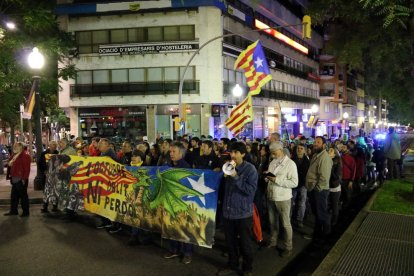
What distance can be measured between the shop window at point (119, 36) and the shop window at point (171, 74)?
4396 millimetres

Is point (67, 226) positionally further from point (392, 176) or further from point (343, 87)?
point (343, 87)

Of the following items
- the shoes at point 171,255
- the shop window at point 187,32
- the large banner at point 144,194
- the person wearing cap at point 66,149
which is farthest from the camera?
the shop window at point 187,32

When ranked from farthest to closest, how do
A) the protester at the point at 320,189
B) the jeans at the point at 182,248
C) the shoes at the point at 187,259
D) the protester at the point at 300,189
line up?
the protester at the point at 300,189 < the protester at the point at 320,189 < the jeans at the point at 182,248 < the shoes at the point at 187,259

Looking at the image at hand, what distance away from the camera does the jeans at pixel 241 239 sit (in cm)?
586

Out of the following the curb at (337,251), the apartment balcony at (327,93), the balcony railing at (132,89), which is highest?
the apartment balcony at (327,93)

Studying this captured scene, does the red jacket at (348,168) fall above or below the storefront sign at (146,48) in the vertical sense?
below

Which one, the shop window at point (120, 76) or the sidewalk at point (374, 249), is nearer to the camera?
the sidewalk at point (374, 249)

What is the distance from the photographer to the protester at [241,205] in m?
5.78

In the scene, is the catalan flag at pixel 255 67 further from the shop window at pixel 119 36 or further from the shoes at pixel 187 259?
the shop window at pixel 119 36

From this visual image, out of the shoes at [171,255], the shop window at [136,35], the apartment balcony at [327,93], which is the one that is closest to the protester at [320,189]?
the shoes at [171,255]

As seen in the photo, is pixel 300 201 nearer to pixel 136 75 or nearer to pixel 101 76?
pixel 136 75

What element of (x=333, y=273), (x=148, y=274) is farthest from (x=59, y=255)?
(x=333, y=273)

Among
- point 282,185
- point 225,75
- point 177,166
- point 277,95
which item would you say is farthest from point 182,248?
point 277,95

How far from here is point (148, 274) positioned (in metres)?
6.13
